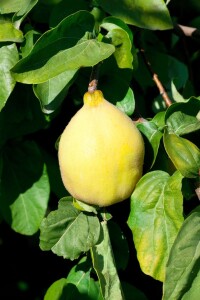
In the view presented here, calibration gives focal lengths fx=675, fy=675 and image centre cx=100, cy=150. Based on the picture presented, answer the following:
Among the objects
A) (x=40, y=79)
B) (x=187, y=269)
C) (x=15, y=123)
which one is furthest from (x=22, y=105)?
(x=187, y=269)

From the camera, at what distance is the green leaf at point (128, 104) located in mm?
1093

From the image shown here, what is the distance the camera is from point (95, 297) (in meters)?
1.23

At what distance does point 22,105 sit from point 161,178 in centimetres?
33

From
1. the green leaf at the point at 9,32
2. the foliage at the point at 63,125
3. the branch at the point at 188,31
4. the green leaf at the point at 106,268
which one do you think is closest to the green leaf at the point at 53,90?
the foliage at the point at 63,125

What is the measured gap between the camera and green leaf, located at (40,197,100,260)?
106cm

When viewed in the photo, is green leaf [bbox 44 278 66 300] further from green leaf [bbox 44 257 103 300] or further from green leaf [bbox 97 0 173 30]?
green leaf [bbox 97 0 173 30]

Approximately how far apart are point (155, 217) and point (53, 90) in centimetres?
25

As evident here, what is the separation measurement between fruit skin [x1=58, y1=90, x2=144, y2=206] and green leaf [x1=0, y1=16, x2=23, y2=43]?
0.20 meters

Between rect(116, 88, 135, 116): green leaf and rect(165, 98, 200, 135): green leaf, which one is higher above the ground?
rect(165, 98, 200, 135): green leaf

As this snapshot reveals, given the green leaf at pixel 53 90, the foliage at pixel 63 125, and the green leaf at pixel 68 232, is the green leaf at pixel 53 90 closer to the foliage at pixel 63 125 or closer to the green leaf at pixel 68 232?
the foliage at pixel 63 125

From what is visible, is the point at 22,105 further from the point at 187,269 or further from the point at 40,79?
the point at 187,269

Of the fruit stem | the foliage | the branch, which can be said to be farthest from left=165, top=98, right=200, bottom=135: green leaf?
the branch

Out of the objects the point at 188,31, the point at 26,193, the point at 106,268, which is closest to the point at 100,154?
the point at 106,268


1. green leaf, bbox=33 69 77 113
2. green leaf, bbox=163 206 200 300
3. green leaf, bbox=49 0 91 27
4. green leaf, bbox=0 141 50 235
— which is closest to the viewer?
green leaf, bbox=163 206 200 300
